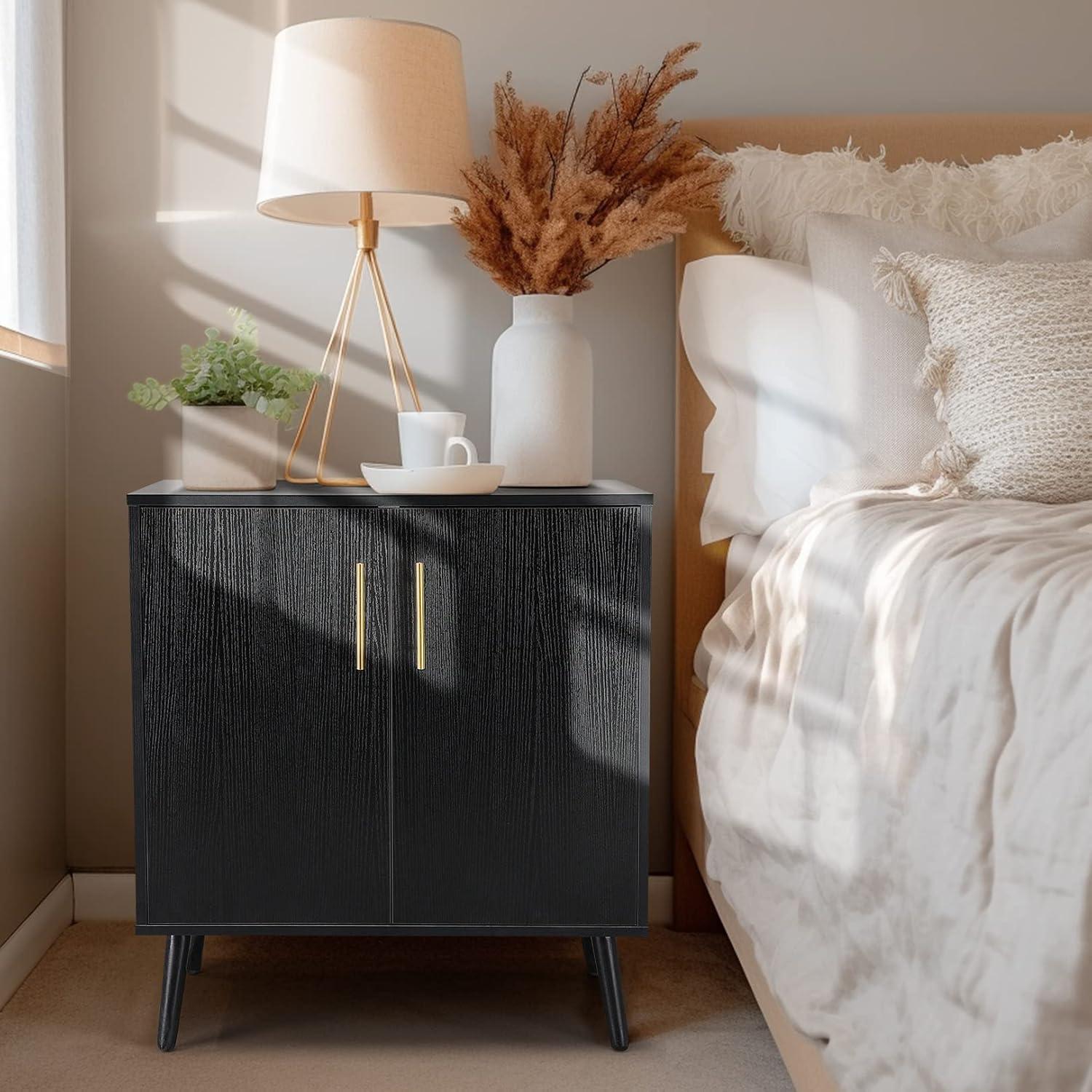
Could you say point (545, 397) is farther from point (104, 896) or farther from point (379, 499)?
point (104, 896)

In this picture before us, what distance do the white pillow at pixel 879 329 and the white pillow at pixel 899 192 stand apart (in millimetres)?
90

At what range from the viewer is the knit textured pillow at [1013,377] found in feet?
4.90

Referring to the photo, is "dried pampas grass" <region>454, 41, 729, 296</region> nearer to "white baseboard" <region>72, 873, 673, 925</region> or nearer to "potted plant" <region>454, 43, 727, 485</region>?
"potted plant" <region>454, 43, 727, 485</region>

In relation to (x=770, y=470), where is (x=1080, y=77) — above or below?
above

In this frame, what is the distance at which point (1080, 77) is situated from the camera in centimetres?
213

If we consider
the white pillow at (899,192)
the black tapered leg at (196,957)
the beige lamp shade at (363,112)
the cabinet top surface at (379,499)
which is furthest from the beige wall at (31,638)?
the white pillow at (899,192)

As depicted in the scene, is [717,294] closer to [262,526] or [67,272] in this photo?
[262,526]

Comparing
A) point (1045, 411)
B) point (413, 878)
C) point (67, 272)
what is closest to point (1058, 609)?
point (1045, 411)

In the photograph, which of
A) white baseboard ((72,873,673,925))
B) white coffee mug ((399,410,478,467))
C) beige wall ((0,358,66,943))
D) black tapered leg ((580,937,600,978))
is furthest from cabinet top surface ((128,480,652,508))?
white baseboard ((72,873,673,925))

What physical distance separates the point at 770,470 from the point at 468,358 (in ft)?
1.95

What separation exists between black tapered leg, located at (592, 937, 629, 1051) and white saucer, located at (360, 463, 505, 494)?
644 mm

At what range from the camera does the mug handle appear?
168 centimetres

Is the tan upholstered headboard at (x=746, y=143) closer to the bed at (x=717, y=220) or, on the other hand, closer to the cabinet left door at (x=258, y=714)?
the bed at (x=717, y=220)

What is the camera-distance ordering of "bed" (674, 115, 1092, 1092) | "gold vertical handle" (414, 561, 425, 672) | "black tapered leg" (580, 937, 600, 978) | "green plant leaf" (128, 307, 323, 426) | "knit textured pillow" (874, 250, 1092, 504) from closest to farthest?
"knit textured pillow" (874, 250, 1092, 504) < "gold vertical handle" (414, 561, 425, 672) < "green plant leaf" (128, 307, 323, 426) < "black tapered leg" (580, 937, 600, 978) < "bed" (674, 115, 1092, 1092)
